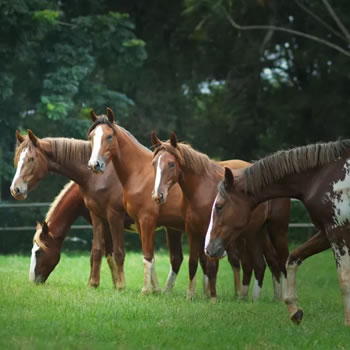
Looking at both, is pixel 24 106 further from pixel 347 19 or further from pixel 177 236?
pixel 177 236

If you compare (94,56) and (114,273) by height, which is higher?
(94,56)

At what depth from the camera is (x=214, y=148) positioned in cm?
3019

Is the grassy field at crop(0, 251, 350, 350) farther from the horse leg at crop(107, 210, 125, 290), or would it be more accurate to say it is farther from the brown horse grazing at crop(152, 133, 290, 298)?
the brown horse grazing at crop(152, 133, 290, 298)

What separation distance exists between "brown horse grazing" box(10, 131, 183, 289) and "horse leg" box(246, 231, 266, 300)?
1257 millimetres

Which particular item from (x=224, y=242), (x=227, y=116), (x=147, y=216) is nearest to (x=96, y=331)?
(x=224, y=242)

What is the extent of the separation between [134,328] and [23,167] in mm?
4836

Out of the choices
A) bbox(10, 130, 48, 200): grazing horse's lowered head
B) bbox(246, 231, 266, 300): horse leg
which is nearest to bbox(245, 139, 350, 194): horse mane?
bbox(246, 231, 266, 300): horse leg

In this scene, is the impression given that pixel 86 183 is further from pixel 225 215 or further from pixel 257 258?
pixel 225 215

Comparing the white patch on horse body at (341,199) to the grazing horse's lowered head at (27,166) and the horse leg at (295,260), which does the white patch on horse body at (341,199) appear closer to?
the horse leg at (295,260)

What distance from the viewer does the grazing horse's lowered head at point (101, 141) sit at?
36.2 ft

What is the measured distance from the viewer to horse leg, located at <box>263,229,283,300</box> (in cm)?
1156

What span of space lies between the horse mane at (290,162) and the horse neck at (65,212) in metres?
4.62

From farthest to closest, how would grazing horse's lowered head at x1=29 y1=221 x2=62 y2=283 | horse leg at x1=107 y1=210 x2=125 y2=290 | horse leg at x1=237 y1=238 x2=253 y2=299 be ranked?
grazing horse's lowered head at x1=29 y1=221 x2=62 y2=283, horse leg at x1=107 y1=210 x2=125 y2=290, horse leg at x1=237 y1=238 x2=253 y2=299

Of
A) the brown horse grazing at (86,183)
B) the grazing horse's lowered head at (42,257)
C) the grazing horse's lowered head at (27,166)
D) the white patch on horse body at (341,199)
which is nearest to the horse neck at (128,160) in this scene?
the brown horse grazing at (86,183)
